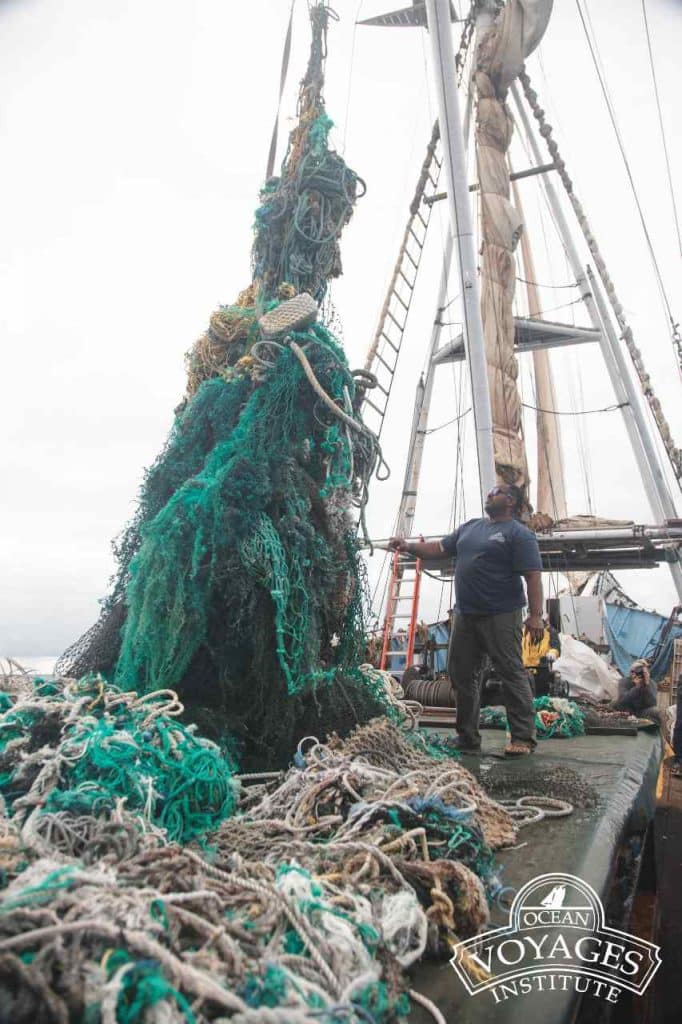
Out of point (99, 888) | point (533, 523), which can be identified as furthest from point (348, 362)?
point (533, 523)

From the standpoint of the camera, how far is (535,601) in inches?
151

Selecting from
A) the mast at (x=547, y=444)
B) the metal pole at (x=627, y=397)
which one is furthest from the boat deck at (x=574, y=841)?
the mast at (x=547, y=444)

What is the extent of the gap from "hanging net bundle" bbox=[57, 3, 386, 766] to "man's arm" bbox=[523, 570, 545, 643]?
1199 millimetres

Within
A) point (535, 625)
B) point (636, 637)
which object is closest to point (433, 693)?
point (535, 625)

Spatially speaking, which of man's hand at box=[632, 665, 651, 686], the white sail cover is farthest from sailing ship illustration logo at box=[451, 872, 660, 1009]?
the white sail cover

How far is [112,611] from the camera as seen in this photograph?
→ 2957mm

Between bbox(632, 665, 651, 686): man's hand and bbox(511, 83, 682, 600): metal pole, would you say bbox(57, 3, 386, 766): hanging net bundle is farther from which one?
bbox(511, 83, 682, 600): metal pole

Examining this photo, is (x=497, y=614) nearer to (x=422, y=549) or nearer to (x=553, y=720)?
(x=422, y=549)

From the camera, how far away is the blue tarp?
1486cm

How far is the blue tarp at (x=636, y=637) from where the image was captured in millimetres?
14859

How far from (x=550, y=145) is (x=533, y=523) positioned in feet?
27.3

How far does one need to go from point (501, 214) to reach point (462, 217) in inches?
102

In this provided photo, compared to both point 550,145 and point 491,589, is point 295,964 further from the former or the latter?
point 550,145

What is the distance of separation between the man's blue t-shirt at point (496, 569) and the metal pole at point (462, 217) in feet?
10.6
